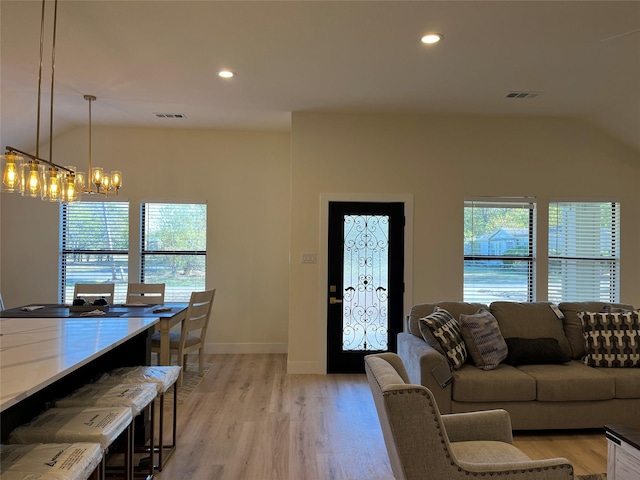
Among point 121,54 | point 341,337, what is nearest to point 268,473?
point 341,337

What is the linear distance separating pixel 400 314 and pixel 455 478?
128 inches

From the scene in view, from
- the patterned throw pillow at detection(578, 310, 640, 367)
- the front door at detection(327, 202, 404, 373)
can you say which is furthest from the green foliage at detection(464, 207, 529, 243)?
the patterned throw pillow at detection(578, 310, 640, 367)

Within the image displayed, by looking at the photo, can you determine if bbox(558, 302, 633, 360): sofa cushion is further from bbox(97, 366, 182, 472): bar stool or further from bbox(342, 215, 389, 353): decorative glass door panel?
bbox(97, 366, 182, 472): bar stool

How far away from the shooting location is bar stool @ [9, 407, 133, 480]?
5.72ft

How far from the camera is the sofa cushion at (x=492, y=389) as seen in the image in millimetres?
3043

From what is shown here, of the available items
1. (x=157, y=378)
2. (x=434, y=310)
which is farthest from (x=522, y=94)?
(x=157, y=378)

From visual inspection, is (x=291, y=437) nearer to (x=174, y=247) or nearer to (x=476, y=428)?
(x=476, y=428)

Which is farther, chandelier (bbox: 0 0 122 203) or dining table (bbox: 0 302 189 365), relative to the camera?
dining table (bbox: 0 302 189 365)

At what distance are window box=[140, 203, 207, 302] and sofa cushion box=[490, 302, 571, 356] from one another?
3751 mm

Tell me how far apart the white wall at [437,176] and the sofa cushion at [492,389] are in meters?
1.74

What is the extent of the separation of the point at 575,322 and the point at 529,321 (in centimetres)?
41

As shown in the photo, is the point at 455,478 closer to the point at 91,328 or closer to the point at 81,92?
the point at 91,328

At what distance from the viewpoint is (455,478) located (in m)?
1.56

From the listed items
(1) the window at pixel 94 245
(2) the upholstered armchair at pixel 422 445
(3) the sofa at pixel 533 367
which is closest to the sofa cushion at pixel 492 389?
(3) the sofa at pixel 533 367
